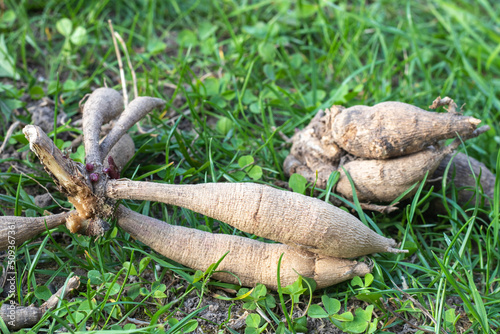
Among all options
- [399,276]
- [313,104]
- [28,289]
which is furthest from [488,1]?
[28,289]

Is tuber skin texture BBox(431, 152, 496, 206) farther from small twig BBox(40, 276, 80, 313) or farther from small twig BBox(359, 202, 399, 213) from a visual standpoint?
small twig BBox(40, 276, 80, 313)

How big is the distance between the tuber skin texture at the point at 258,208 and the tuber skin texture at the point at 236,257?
0.34ft

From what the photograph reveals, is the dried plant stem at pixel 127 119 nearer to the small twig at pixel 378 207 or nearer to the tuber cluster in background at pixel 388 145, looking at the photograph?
the tuber cluster in background at pixel 388 145

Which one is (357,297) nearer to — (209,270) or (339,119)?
(209,270)

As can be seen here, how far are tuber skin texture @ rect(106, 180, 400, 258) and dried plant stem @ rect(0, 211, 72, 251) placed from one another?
0.84 ft

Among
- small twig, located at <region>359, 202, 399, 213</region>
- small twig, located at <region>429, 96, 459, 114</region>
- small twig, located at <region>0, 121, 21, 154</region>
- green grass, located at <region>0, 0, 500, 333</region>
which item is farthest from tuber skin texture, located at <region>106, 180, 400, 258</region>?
small twig, located at <region>0, 121, 21, 154</region>

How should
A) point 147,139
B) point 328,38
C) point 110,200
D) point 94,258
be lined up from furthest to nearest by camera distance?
point 328,38
point 147,139
point 94,258
point 110,200

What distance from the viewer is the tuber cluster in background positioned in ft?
6.12

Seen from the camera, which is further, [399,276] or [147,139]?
[147,139]

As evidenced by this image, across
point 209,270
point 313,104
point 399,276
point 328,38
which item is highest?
point 328,38

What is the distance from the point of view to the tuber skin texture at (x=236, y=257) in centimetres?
168

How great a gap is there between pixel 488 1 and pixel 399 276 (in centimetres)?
325

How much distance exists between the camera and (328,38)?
325cm

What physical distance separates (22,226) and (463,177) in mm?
1953
